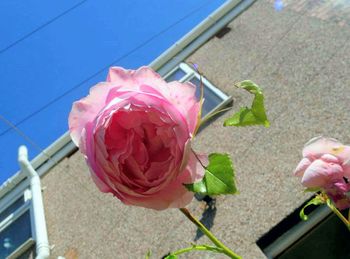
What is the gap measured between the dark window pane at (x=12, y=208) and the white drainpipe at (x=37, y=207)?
0.38 metres

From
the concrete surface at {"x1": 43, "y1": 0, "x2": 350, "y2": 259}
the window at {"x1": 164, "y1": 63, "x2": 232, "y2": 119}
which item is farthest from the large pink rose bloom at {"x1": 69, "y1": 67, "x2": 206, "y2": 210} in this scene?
the window at {"x1": 164, "y1": 63, "x2": 232, "y2": 119}

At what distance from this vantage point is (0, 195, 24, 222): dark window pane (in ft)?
18.1

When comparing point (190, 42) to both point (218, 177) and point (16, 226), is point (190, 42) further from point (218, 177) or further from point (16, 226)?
point (218, 177)

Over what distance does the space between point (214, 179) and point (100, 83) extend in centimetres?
23

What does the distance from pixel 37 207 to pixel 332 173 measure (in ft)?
14.6

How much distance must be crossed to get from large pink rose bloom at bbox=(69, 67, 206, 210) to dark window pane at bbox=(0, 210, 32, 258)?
4580 millimetres

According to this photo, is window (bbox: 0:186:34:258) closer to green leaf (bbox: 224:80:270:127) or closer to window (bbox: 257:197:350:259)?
window (bbox: 257:197:350:259)

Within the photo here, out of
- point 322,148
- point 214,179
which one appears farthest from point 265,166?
point 214,179

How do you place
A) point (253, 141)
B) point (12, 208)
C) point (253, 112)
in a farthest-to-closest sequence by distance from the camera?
point (12, 208) → point (253, 141) → point (253, 112)

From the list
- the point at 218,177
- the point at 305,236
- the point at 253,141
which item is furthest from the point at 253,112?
the point at 253,141

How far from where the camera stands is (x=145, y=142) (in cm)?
69

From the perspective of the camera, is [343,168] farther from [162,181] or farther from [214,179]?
[162,181]

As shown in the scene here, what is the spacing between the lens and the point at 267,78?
431 cm

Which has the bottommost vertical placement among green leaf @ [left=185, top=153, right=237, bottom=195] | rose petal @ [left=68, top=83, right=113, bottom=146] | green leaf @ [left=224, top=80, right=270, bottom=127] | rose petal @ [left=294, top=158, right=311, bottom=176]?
rose petal @ [left=294, top=158, right=311, bottom=176]
